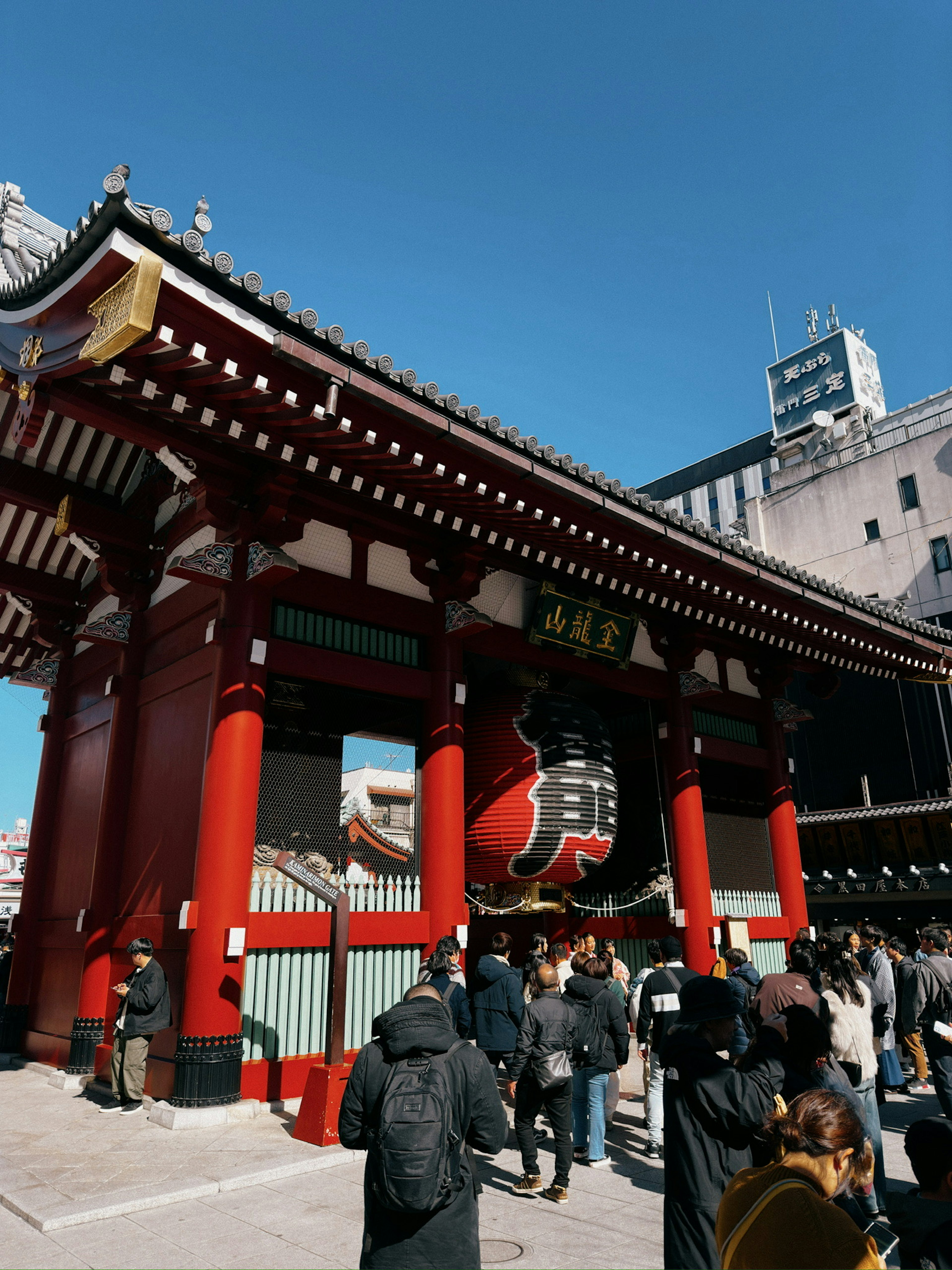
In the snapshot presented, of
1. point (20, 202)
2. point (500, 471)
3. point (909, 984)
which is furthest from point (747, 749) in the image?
point (20, 202)

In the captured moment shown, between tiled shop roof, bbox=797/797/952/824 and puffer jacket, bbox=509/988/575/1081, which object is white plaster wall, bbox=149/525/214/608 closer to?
puffer jacket, bbox=509/988/575/1081

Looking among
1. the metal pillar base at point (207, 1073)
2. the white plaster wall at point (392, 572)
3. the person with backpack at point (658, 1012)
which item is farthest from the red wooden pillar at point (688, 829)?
the metal pillar base at point (207, 1073)

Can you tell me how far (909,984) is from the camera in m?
7.67

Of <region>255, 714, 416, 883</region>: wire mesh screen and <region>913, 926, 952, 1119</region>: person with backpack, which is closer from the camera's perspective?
<region>913, 926, 952, 1119</region>: person with backpack

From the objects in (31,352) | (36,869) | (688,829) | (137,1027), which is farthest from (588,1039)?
(36,869)

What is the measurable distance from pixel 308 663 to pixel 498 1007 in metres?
3.85

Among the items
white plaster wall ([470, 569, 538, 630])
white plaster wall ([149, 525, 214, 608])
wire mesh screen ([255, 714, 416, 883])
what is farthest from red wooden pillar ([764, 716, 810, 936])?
white plaster wall ([149, 525, 214, 608])

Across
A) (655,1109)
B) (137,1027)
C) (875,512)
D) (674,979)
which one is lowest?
(655,1109)

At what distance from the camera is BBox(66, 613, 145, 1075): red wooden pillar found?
9656 mm

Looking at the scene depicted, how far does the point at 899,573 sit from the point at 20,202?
82.3 feet

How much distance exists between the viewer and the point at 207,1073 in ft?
24.5

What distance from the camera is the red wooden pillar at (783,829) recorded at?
1381 centimetres

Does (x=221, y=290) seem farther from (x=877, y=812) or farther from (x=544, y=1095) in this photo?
(x=877, y=812)

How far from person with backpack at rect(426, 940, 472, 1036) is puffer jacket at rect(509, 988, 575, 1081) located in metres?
1.23
